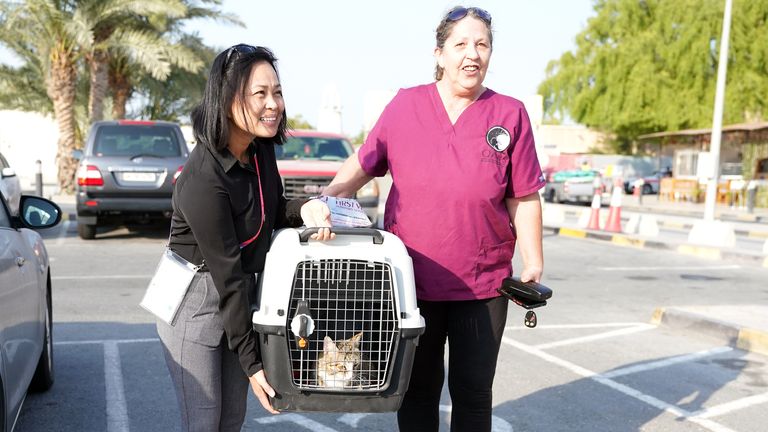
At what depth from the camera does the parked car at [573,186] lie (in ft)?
105

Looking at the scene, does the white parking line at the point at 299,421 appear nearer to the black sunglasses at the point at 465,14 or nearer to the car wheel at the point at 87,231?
the black sunglasses at the point at 465,14

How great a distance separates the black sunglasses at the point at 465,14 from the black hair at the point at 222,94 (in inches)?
33.0

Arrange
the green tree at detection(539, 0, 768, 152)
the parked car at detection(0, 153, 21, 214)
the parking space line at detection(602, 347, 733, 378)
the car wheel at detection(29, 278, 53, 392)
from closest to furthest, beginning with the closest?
1. the car wheel at detection(29, 278, 53, 392)
2. the parking space line at detection(602, 347, 733, 378)
3. the parked car at detection(0, 153, 21, 214)
4. the green tree at detection(539, 0, 768, 152)

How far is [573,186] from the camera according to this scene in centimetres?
3200

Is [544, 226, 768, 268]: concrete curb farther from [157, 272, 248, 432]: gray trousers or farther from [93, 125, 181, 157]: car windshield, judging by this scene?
[157, 272, 248, 432]: gray trousers

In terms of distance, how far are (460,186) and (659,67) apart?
41177mm

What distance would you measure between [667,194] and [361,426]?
1326 inches

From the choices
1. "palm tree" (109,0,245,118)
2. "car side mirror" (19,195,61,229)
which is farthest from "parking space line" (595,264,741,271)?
"palm tree" (109,0,245,118)

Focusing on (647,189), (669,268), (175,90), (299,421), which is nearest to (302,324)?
(299,421)

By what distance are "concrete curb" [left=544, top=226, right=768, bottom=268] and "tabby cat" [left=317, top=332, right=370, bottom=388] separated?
11229 millimetres

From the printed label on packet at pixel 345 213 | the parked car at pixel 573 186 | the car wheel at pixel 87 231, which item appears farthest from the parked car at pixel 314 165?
the parked car at pixel 573 186

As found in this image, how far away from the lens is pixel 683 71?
39188 mm

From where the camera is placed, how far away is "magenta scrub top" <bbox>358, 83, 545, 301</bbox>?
2834 mm

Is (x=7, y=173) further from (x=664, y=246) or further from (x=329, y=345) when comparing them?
(x=664, y=246)
